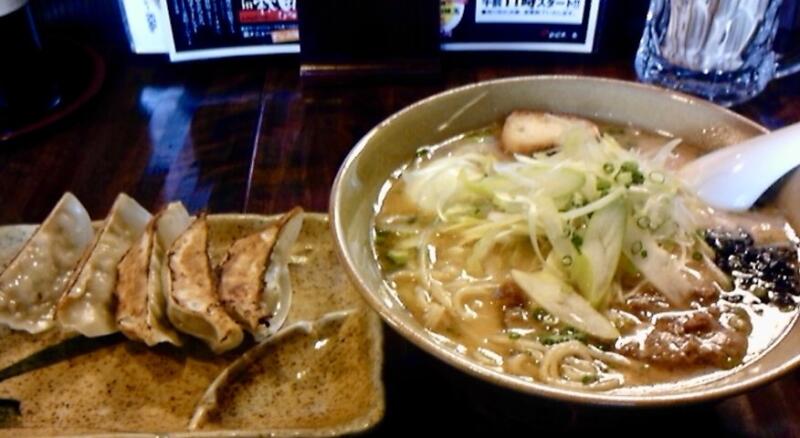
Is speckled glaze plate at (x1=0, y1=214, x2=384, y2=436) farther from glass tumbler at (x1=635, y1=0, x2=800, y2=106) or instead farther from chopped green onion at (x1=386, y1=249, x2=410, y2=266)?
glass tumbler at (x1=635, y1=0, x2=800, y2=106)

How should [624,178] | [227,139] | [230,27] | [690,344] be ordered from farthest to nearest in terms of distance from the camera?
[230,27] < [227,139] < [624,178] < [690,344]

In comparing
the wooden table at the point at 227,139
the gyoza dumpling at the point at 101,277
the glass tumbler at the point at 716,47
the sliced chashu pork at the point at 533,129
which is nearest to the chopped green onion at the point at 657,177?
the sliced chashu pork at the point at 533,129

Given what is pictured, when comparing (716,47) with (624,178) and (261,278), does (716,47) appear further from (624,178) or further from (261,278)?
(261,278)

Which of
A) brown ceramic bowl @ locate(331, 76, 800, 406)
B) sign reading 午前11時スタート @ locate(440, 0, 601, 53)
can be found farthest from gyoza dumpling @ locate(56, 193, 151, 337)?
sign reading 午前11時スタート @ locate(440, 0, 601, 53)

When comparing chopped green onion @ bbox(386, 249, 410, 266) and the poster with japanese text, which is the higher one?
the poster with japanese text

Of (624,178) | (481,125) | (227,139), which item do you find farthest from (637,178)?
(227,139)

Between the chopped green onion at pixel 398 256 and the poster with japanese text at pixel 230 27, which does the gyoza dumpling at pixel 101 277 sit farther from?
the poster with japanese text at pixel 230 27
